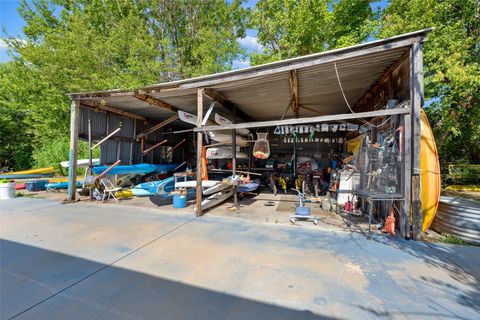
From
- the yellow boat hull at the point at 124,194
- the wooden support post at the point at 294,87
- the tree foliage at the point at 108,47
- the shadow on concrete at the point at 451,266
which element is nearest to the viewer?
the shadow on concrete at the point at 451,266

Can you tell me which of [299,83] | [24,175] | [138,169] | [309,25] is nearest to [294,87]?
[299,83]

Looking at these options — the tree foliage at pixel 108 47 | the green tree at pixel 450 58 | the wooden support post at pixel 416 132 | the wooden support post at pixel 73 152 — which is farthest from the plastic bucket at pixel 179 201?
the green tree at pixel 450 58

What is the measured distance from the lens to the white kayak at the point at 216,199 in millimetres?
5789

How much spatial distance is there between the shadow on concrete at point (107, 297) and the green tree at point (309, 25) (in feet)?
39.8

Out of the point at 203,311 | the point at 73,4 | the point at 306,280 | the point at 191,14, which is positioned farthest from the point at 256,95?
the point at 73,4

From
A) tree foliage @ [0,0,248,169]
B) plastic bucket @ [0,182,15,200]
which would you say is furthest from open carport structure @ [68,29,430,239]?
tree foliage @ [0,0,248,169]

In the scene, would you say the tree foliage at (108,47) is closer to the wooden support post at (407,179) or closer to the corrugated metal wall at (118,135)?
the corrugated metal wall at (118,135)

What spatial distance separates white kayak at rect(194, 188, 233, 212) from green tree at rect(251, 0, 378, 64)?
8627 millimetres

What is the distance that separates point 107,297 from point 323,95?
6.60m

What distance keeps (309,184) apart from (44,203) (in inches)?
362

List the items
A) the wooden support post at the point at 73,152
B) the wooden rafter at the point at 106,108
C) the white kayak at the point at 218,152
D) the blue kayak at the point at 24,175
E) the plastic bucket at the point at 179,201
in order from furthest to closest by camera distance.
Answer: the blue kayak at the point at 24,175, the white kayak at the point at 218,152, the wooden rafter at the point at 106,108, the wooden support post at the point at 73,152, the plastic bucket at the point at 179,201

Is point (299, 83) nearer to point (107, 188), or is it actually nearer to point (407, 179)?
point (407, 179)

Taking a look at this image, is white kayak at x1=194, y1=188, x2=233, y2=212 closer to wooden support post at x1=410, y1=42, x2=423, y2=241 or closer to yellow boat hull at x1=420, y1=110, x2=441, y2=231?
wooden support post at x1=410, y1=42, x2=423, y2=241

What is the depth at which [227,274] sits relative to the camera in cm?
250
